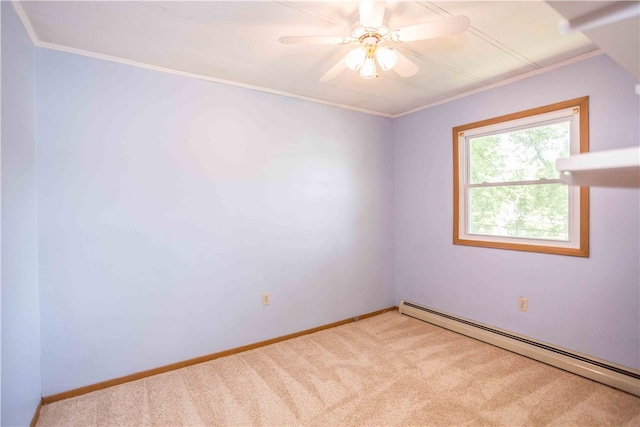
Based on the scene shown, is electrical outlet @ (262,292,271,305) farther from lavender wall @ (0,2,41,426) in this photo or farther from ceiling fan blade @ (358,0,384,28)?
ceiling fan blade @ (358,0,384,28)

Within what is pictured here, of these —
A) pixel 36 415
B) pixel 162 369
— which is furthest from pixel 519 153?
pixel 36 415

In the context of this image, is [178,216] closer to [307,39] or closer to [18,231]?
[18,231]

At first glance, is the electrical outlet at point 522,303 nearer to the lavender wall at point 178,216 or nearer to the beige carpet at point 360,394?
the beige carpet at point 360,394

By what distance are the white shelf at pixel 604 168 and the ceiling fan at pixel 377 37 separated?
3.05 ft

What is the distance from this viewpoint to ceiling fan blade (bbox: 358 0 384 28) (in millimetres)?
1444

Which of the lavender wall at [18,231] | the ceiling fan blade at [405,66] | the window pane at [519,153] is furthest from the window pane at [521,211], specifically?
the lavender wall at [18,231]

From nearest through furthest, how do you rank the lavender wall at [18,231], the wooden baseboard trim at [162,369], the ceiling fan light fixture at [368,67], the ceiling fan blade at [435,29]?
the ceiling fan blade at [435,29] → the lavender wall at [18,231] → the ceiling fan light fixture at [368,67] → the wooden baseboard trim at [162,369]

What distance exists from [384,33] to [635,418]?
2709 millimetres

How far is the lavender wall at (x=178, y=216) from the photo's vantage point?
206 cm

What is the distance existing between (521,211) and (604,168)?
2391mm

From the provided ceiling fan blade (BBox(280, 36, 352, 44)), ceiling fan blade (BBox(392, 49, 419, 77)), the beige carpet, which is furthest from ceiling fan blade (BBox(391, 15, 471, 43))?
the beige carpet

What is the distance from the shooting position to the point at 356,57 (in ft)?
5.81

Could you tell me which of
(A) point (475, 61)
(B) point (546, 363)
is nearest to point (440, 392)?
(B) point (546, 363)

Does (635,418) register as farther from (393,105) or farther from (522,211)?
(393,105)
